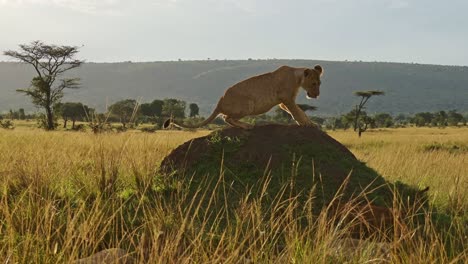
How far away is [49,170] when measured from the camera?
6.71 meters

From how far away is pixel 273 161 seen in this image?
6934 mm

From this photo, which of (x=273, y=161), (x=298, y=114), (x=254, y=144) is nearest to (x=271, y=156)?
(x=273, y=161)

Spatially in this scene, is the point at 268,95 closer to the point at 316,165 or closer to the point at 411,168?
the point at 316,165

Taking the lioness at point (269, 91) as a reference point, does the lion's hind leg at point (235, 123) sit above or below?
below

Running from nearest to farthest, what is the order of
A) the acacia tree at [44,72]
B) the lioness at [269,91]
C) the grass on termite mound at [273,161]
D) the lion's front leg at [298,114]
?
the grass on termite mound at [273,161] < the lioness at [269,91] < the lion's front leg at [298,114] < the acacia tree at [44,72]

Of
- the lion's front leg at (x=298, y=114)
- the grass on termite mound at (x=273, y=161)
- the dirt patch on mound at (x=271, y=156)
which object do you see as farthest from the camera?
the lion's front leg at (x=298, y=114)

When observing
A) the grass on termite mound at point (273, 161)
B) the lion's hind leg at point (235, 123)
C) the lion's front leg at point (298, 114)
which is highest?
the lion's front leg at point (298, 114)

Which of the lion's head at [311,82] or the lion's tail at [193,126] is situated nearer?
the lion's tail at [193,126]

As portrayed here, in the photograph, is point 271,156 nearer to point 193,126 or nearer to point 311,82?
point 311,82

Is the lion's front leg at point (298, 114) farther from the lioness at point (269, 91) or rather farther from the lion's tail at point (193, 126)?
the lion's tail at point (193, 126)

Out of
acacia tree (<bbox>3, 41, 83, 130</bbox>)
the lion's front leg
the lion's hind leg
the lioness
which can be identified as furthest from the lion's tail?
acacia tree (<bbox>3, 41, 83, 130</bbox>)

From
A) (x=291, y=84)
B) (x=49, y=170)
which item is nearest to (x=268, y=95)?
(x=291, y=84)

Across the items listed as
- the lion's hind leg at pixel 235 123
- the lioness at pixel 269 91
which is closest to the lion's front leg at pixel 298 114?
the lioness at pixel 269 91

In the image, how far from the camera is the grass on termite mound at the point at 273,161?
664 centimetres
